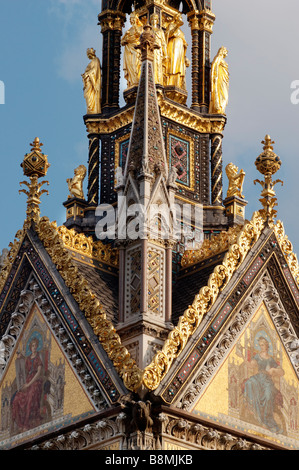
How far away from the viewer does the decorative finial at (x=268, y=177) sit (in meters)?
38.0

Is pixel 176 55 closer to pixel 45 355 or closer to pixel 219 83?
pixel 219 83

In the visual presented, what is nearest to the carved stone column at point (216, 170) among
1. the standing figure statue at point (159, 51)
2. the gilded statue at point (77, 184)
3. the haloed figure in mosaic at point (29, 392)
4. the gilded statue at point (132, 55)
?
the standing figure statue at point (159, 51)

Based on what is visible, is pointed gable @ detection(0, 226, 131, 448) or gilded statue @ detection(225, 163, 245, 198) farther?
gilded statue @ detection(225, 163, 245, 198)

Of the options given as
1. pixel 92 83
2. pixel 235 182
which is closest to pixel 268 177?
pixel 235 182

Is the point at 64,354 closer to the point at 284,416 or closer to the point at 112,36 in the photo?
the point at 284,416

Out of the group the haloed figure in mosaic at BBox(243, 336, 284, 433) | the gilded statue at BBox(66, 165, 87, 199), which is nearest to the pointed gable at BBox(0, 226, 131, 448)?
the gilded statue at BBox(66, 165, 87, 199)

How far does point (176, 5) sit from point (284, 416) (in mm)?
12021

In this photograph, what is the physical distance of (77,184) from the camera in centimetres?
4103

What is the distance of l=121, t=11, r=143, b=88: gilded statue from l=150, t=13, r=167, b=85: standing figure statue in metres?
0.49

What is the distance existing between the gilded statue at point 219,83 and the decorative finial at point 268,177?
380 centimetres

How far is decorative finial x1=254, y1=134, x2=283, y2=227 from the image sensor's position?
38.0 meters

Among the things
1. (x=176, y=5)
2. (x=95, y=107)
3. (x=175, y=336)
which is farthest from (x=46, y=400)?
(x=176, y=5)

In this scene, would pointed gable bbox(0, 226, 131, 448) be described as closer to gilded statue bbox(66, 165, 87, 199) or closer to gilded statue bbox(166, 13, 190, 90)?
gilded statue bbox(66, 165, 87, 199)

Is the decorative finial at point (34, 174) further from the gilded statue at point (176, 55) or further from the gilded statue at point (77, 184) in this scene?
the gilded statue at point (176, 55)
